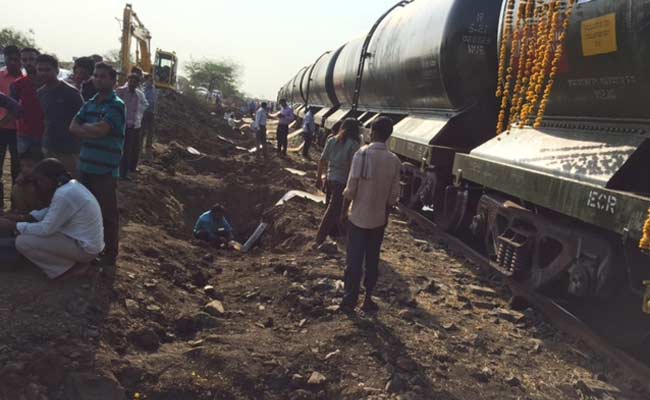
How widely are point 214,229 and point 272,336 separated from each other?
3.98 meters

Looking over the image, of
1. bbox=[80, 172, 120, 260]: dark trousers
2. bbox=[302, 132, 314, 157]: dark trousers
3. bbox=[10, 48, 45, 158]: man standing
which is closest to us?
bbox=[80, 172, 120, 260]: dark trousers

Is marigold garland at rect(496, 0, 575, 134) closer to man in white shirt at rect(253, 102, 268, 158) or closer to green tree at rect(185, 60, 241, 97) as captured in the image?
man in white shirt at rect(253, 102, 268, 158)

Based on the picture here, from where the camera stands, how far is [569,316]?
442cm

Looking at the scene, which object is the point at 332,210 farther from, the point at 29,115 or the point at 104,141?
the point at 29,115

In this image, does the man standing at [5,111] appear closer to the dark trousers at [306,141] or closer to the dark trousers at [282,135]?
the dark trousers at [282,135]

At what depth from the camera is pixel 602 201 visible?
3645 mm

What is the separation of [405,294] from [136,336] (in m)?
2.52

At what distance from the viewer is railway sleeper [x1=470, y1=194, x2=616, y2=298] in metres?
4.04

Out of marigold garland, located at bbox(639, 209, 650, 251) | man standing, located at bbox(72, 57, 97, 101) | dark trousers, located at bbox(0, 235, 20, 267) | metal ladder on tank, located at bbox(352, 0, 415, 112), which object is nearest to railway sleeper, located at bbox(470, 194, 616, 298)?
marigold garland, located at bbox(639, 209, 650, 251)

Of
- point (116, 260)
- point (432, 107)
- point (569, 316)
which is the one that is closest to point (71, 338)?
point (116, 260)

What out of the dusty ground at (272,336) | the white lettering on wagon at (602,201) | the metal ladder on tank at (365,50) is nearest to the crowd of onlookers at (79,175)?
the dusty ground at (272,336)

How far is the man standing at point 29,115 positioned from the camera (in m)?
5.19

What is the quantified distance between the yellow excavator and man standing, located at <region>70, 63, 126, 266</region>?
1456 centimetres

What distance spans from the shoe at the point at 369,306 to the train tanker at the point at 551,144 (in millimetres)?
1546
